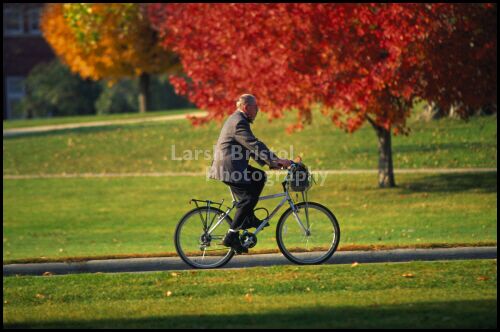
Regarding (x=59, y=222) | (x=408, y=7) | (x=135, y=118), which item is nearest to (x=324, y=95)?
(x=408, y=7)

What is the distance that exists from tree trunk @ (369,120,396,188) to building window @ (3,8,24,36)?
104ft

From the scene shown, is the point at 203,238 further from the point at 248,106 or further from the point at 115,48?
the point at 115,48

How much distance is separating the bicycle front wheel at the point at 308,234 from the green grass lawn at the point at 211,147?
15354 millimetres

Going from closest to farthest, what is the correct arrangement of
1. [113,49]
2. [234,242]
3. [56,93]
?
1. [234,242]
2. [113,49]
3. [56,93]

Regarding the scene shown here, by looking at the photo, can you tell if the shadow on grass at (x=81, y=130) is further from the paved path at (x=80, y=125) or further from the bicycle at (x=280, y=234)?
the bicycle at (x=280, y=234)

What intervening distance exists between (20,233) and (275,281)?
10.9 m

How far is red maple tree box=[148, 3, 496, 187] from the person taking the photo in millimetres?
19906

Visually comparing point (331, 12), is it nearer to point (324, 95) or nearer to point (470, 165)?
point (324, 95)

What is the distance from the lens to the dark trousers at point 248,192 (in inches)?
424

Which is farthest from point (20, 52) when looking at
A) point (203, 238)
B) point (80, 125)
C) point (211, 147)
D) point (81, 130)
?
point (203, 238)

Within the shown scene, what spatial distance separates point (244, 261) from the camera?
1166 centimetres

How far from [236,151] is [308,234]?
1.36 meters

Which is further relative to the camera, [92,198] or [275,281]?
[92,198]

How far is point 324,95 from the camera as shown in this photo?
20.6m
